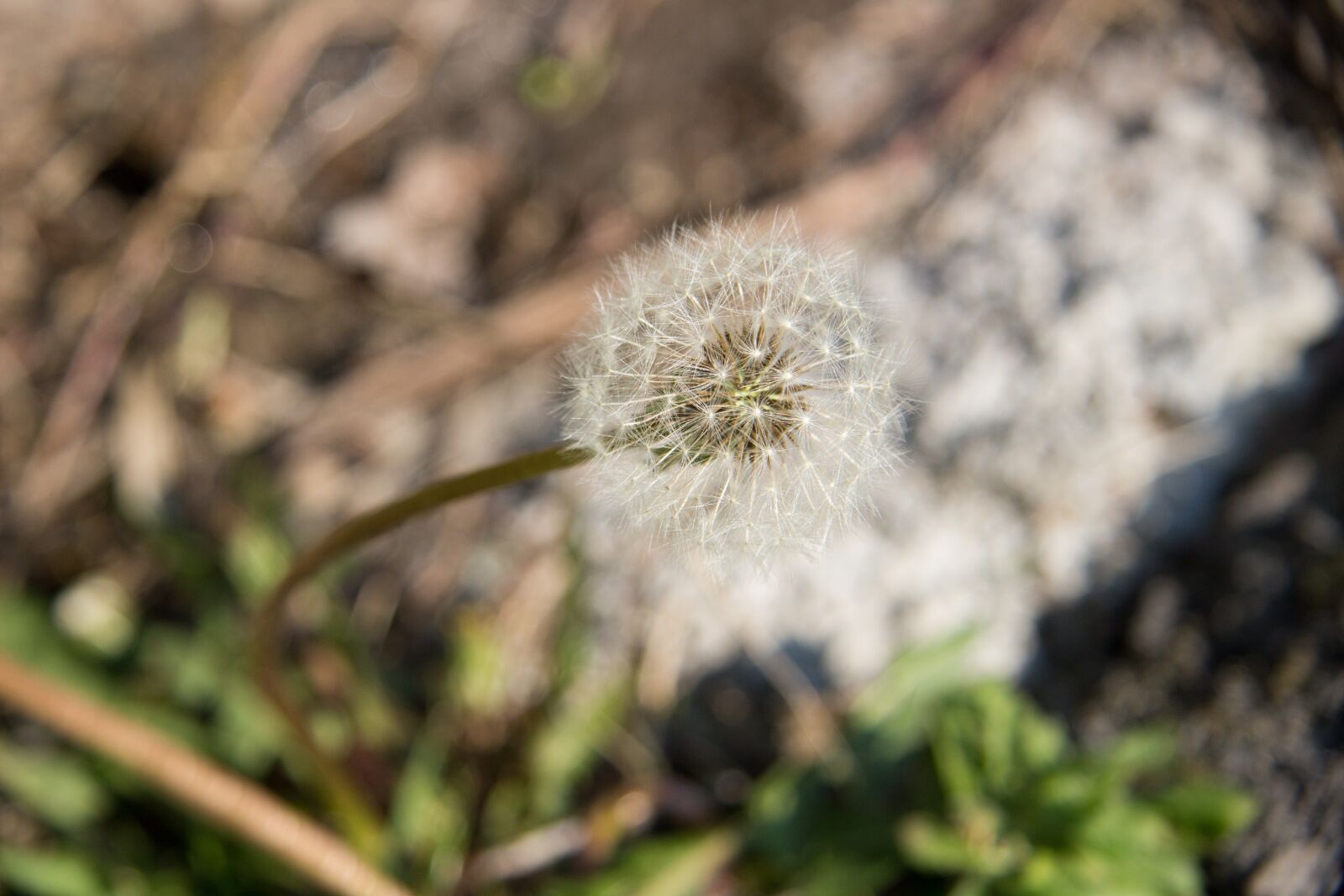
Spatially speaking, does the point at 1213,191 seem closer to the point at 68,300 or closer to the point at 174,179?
the point at 174,179

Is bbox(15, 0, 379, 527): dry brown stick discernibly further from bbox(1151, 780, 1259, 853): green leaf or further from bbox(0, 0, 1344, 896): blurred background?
bbox(1151, 780, 1259, 853): green leaf

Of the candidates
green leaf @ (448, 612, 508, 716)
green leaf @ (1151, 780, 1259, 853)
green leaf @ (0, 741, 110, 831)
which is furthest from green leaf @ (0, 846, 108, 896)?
green leaf @ (1151, 780, 1259, 853)

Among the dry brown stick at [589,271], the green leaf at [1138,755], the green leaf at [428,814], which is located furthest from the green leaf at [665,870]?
the dry brown stick at [589,271]

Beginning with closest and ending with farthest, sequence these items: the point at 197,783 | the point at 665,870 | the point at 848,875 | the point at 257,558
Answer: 1. the point at 197,783
2. the point at 848,875
3. the point at 665,870
4. the point at 257,558

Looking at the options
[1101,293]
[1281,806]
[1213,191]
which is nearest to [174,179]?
[1101,293]

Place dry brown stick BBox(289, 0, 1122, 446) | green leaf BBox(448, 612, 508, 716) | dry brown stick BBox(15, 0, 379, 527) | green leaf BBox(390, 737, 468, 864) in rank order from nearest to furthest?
1. green leaf BBox(390, 737, 468, 864)
2. green leaf BBox(448, 612, 508, 716)
3. dry brown stick BBox(289, 0, 1122, 446)
4. dry brown stick BBox(15, 0, 379, 527)

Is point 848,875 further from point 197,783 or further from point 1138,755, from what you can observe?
point 197,783

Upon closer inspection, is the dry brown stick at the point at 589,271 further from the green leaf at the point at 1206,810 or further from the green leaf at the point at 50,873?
the green leaf at the point at 1206,810

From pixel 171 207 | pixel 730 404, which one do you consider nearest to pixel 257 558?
pixel 171 207
